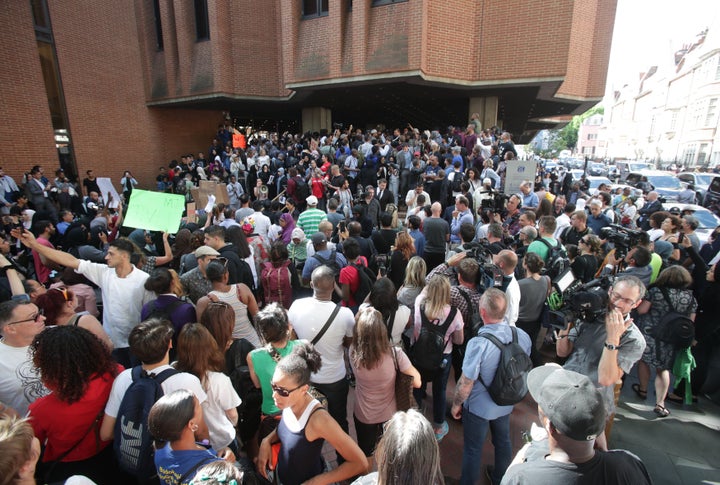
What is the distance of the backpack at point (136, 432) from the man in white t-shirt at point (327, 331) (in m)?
1.16

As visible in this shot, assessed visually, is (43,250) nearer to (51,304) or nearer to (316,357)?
(51,304)

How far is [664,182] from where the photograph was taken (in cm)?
1689

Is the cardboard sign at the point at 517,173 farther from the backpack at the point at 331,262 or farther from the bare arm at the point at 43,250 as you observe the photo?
the bare arm at the point at 43,250

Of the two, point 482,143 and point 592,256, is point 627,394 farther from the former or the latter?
point 482,143

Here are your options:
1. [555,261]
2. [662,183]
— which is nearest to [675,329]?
[555,261]

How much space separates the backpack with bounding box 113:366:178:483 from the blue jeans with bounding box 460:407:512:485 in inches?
85.4

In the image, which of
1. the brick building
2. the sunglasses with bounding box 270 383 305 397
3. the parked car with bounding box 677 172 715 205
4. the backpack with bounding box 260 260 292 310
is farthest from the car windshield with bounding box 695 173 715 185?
the sunglasses with bounding box 270 383 305 397

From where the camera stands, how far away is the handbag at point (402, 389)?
2.72 meters

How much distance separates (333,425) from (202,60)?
64.1 ft

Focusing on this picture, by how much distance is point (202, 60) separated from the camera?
1720 cm

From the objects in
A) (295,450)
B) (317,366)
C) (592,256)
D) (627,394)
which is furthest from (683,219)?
(295,450)

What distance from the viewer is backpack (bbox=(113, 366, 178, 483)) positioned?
2.04 meters

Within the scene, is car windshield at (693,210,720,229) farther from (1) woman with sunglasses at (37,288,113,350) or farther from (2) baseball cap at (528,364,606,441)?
(1) woman with sunglasses at (37,288,113,350)

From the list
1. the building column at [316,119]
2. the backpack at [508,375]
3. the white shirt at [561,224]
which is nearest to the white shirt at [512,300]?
the backpack at [508,375]
